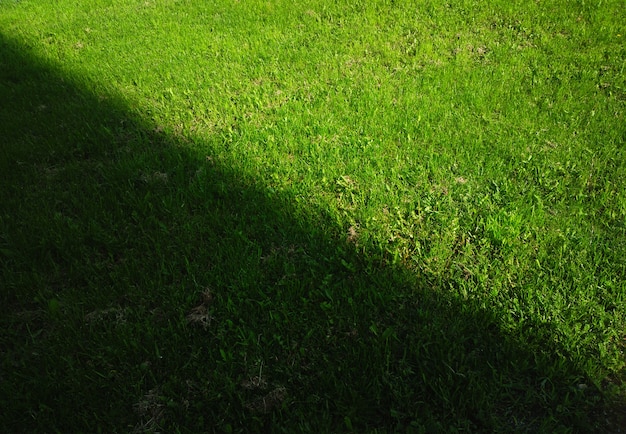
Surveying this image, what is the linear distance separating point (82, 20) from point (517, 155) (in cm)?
856

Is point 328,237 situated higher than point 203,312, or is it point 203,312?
point 328,237

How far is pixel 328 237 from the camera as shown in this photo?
335 cm

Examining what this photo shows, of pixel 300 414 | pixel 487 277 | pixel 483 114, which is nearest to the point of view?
pixel 300 414

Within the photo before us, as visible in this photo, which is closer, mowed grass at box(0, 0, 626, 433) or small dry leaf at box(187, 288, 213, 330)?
mowed grass at box(0, 0, 626, 433)

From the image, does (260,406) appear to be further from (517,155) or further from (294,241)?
(517,155)

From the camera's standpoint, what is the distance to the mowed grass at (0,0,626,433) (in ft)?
7.73

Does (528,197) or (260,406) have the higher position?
(528,197)

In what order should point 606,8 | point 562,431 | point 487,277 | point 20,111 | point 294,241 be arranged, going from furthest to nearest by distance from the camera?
point 606,8 → point 20,111 → point 294,241 → point 487,277 → point 562,431

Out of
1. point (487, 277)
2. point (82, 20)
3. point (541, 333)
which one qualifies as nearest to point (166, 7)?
point (82, 20)

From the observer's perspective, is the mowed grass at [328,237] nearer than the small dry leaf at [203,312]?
Yes

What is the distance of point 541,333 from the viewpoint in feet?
8.35

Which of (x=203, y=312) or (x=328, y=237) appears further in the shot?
(x=328, y=237)

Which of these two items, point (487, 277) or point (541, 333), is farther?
point (487, 277)

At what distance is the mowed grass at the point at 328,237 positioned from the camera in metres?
2.36
